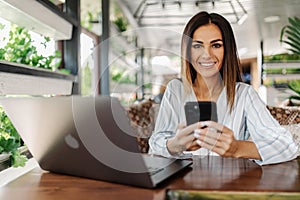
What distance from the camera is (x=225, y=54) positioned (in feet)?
3.92

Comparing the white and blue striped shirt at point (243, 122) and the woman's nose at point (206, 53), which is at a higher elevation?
the woman's nose at point (206, 53)

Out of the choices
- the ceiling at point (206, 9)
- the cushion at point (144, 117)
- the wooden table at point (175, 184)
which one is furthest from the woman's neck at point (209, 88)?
the ceiling at point (206, 9)

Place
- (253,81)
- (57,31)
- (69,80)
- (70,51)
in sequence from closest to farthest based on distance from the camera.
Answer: (57,31) < (69,80) < (70,51) < (253,81)

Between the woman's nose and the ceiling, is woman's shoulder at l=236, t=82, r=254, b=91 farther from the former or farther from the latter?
the ceiling

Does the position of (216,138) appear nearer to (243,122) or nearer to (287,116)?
(243,122)

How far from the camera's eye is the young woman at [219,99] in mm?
1018

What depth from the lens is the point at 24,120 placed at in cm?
78

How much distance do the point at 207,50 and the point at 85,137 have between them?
2.00ft

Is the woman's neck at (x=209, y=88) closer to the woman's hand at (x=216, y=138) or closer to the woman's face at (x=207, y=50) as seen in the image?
the woman's face at (x=207, y=50)

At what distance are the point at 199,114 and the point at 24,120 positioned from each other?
1.68 ft

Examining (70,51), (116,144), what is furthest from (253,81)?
(116,144)

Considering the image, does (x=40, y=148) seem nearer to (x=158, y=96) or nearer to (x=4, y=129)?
(x=4, y=129)

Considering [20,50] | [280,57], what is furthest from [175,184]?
[280,57]

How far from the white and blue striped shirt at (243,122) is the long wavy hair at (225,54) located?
0.10 feet
